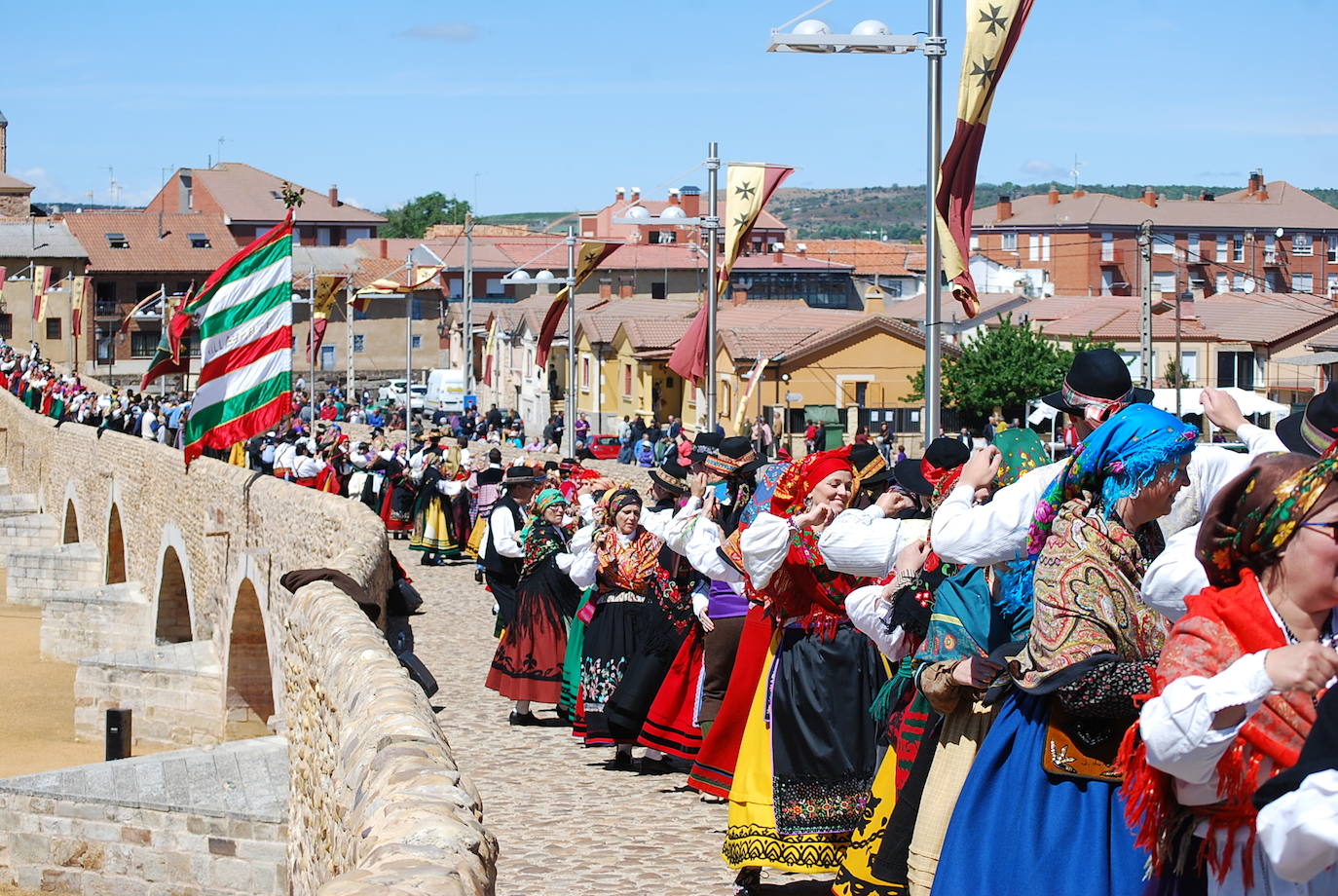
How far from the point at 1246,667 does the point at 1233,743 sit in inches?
7.7

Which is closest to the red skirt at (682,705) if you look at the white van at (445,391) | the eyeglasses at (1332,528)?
the eyeglasses at (1332,528)

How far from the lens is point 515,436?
4475cm

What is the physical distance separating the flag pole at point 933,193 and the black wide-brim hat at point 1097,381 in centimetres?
438

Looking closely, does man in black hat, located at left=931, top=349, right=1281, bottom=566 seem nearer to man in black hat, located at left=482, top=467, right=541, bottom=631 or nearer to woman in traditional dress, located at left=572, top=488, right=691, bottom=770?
woman in traditional dress, located at left=572, top=488, right=691, bottom=770

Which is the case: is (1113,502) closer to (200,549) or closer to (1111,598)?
(1111,598)

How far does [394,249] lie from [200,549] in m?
73.6

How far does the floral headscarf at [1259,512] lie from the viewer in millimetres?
3230

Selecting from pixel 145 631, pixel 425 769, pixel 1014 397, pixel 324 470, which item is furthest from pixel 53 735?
pixel 1014 397

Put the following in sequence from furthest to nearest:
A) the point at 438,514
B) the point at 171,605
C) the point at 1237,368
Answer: the point at 1237,368
the point at 438,514
the point at 171,605

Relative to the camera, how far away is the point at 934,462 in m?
6.46

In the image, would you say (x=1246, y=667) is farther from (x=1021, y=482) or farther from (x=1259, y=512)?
(x=1021, y=482)

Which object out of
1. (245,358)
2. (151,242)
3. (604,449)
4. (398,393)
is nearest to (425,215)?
(151,242)

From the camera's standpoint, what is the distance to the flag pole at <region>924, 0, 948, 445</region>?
952 centimetres

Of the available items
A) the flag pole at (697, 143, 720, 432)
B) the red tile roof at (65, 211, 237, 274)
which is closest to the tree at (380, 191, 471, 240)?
the red tile roof at (65, 211, 237, 274)
